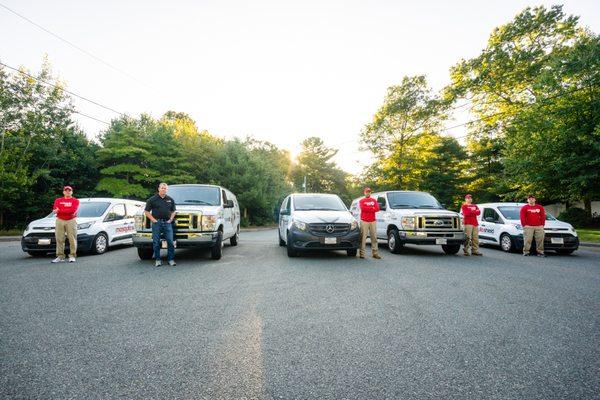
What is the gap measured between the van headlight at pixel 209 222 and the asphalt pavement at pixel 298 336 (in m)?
2.11

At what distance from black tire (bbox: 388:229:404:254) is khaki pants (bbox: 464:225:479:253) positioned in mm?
2106

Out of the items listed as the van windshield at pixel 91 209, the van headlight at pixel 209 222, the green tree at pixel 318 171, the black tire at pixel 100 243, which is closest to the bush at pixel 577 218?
the van headlight at pixel 209 222

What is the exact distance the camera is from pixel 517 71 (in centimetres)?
2767

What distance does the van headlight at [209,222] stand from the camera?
8680mm

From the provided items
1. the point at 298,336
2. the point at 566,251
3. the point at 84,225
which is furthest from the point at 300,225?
the point at 566,251

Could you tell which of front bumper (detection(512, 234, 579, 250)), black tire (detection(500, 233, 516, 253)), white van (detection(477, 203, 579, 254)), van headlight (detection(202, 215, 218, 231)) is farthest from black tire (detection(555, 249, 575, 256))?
van headlight (detection(202, 215, 218, 231))

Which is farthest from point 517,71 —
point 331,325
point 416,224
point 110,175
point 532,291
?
point 110,175

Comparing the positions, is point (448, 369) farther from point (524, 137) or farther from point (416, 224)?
point (524, 137)

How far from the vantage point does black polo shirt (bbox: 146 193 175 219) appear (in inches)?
316

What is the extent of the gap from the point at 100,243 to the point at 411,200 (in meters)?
10.6

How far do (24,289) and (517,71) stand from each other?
34.7 m

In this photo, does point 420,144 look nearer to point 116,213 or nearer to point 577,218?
point 577,218

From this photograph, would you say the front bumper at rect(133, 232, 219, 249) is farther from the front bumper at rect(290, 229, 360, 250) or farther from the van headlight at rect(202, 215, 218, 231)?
the front bumper at rect(290, 229, 360, 250)

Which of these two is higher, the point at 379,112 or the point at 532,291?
the point at 379,112
